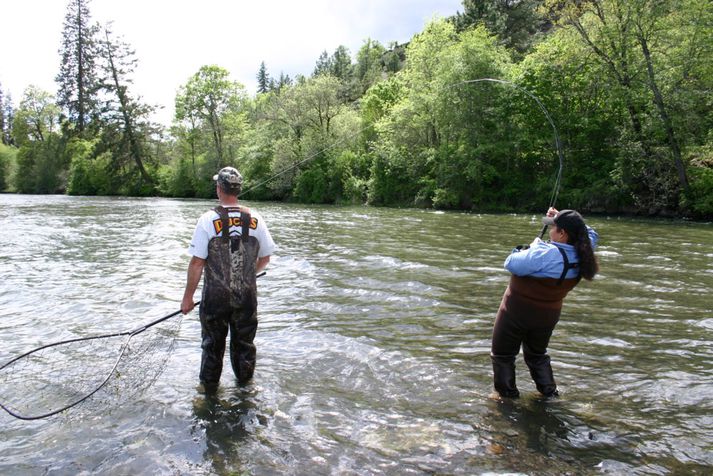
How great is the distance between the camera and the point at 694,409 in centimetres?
491

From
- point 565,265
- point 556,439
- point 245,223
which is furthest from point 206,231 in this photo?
point 556,439

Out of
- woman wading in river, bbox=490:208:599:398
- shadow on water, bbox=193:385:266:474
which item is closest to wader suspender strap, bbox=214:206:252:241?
shadow on water, bbox=193:385:266:474

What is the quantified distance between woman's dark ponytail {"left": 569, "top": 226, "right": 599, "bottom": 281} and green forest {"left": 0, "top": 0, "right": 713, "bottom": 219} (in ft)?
18.7

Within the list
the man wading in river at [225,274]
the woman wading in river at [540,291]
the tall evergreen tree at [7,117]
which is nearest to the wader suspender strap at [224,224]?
the man wading in river at [225,274]

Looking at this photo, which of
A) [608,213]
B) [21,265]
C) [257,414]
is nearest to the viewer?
[257,414]

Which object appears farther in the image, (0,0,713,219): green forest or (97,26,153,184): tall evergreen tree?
(97,26,153,184): tall evergreen tree

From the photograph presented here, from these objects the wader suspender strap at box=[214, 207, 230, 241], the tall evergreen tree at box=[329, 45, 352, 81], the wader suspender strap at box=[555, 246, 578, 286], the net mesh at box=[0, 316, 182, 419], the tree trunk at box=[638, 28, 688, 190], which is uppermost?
the tall evergreen tree at box=[329, 45, 352, 81]

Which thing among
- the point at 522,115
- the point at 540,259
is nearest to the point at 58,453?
the point at 540,259

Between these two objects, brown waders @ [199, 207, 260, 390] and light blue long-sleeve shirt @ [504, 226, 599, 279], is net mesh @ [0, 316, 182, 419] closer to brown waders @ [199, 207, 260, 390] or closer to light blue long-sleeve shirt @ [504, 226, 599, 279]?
brown waders @ [199, 207, 260, 390]

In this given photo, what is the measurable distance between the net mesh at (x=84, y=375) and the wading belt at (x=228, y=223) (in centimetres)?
170

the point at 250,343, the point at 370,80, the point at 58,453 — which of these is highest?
the point at 370,80

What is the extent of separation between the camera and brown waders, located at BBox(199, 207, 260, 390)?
510 centimetres

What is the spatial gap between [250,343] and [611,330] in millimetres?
5334

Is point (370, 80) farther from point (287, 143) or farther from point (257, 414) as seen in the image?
point (257, 414)
